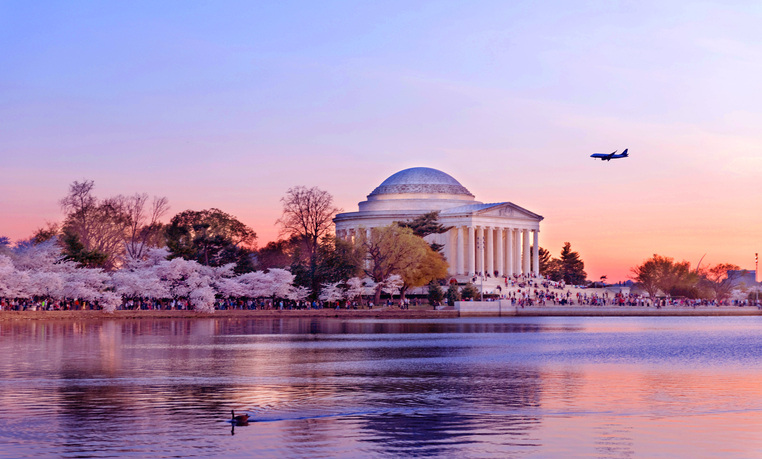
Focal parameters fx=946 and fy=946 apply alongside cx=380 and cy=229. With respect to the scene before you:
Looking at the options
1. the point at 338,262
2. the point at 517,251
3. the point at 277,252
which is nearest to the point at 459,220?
the point at 517,251

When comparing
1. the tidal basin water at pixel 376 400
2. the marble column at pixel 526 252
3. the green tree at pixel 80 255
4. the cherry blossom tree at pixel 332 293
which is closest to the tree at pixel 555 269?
the marble column at pixel 526 252

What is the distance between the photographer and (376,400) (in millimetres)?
27328

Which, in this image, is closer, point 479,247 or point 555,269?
point 479,247

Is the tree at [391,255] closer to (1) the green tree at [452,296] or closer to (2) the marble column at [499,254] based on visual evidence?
(1) the green tree at [452,296]

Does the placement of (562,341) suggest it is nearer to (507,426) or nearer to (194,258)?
(507,426)

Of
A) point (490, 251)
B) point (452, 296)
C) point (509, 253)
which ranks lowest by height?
point (452, 296)

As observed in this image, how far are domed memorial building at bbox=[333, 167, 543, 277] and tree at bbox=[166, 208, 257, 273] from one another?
2110cm

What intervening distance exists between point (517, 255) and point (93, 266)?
78.4m

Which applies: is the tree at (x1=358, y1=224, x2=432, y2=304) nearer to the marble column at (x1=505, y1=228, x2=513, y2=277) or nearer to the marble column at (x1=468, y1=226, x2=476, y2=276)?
the marble column at (x1=468, y1=226, x2=476, y2=276)

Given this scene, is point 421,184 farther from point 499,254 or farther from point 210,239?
point 210,239

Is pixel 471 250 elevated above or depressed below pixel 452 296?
above

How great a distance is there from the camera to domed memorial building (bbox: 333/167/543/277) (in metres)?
152

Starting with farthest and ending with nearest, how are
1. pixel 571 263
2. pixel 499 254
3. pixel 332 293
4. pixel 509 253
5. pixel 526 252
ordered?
pixel 571 263 → pixel 526 252 → pixel 509 253 → pixel 499 254 → pixel 332 293

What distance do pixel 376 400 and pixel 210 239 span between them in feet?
287
